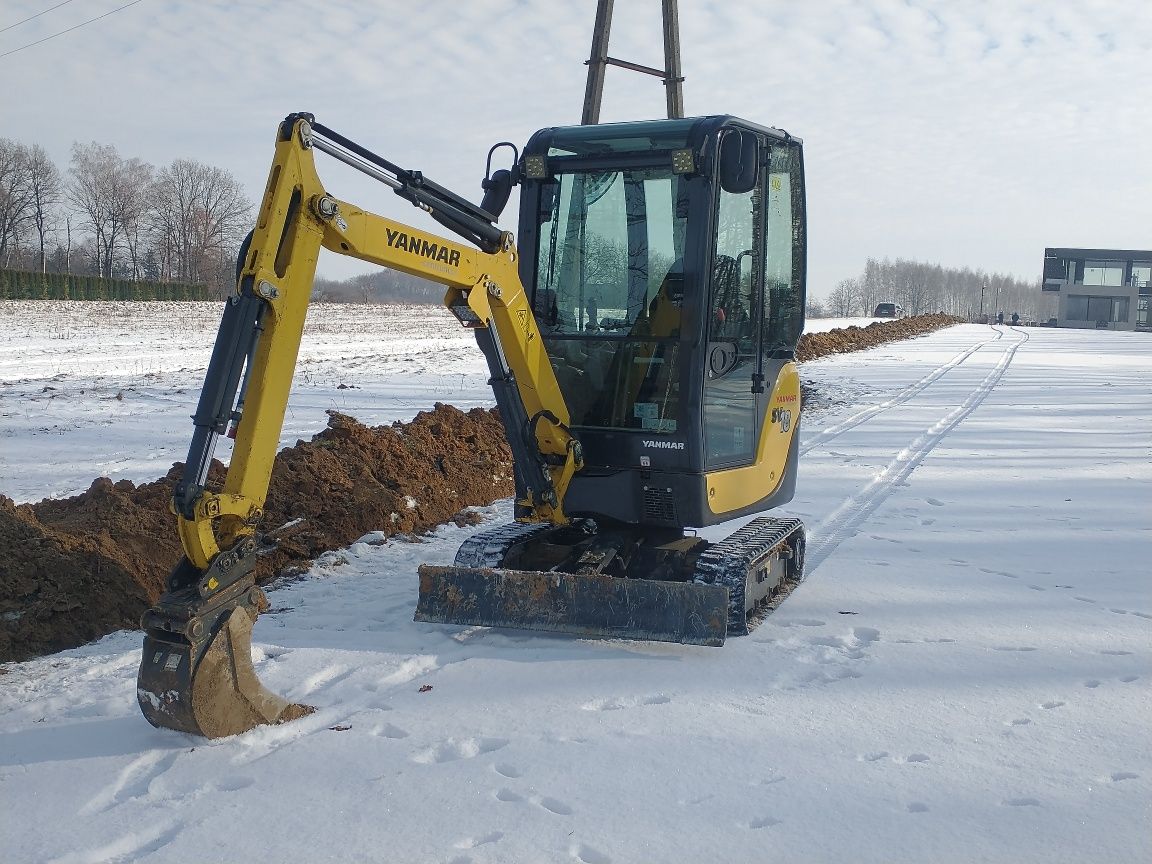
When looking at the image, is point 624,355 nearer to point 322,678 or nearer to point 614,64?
point 322,678

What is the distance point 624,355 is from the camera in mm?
6066

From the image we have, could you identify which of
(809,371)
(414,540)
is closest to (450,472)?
(414,540)

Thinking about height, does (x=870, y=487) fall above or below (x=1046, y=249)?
below

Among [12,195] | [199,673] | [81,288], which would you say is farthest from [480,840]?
[12,195]

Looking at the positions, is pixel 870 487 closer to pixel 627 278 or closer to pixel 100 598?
pixel 627 278

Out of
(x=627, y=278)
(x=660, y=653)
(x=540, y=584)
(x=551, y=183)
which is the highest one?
(x=551, y=183)

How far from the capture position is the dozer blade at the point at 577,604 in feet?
17.4

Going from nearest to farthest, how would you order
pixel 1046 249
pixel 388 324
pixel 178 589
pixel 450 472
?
pixel 178 589 → pixel 450 472 → pixel 388 324 → pixel 1046 249

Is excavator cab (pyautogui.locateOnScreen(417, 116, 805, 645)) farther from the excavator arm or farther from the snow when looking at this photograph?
the excavator arm

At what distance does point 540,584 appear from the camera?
5477mm

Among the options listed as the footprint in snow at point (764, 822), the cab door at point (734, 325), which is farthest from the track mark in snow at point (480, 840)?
the cab door at point (734, 325)

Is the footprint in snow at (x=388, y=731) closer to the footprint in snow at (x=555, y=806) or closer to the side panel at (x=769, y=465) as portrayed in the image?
the footprint in snow at (x=555, y=806)

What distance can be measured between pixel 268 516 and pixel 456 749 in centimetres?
359

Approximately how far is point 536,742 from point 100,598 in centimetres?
281
